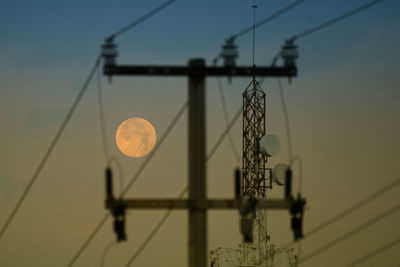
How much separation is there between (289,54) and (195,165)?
178 inches

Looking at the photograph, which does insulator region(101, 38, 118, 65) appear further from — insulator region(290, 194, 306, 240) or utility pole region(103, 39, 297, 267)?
insulator region(290, 194, 306, 240)

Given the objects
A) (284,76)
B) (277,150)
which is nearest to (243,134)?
(277,150)

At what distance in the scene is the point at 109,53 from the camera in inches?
922

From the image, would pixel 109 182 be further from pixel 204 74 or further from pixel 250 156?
pixel 250 156

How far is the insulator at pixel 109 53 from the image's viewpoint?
920 inches

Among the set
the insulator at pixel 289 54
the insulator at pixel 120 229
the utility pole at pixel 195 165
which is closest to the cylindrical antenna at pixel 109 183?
the utility pole at pixel 195 165

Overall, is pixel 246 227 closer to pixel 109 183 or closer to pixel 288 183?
pixel 288 183

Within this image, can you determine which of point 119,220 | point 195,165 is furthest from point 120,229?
point 195,165

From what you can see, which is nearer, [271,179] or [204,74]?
[204,74]

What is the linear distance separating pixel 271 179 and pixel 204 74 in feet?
97.7

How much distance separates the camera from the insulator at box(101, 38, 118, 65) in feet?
76.7

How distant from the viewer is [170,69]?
75.2 ft

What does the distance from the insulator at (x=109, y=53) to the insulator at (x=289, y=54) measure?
16.5 ft

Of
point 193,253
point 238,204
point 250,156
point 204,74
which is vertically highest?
point 250,156
